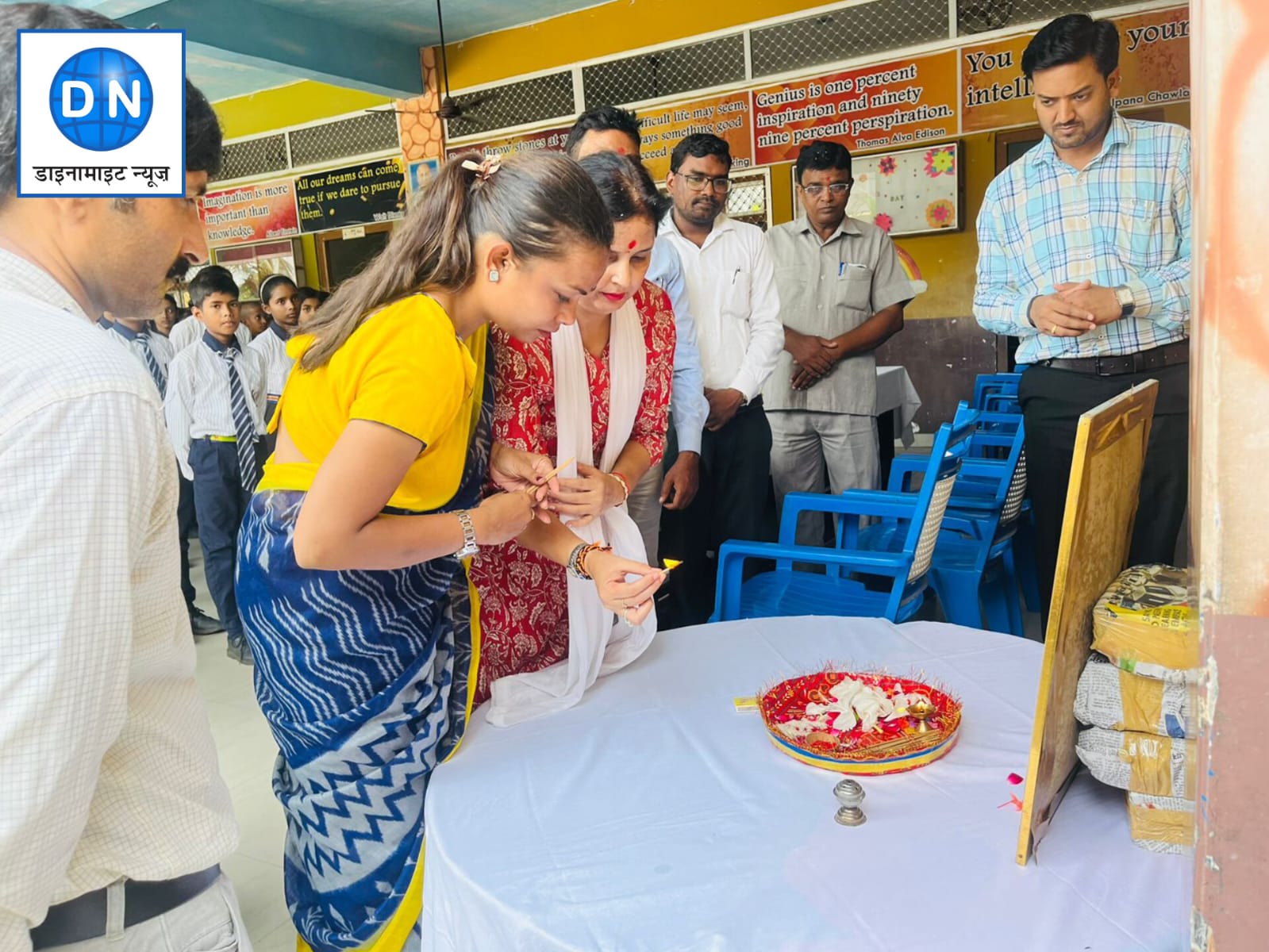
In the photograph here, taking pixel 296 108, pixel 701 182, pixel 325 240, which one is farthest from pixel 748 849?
pixel 296 108

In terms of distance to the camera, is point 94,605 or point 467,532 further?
point 467,532

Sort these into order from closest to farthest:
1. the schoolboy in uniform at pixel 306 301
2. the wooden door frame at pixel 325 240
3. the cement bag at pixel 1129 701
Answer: the cement bag at pixel 1129 701, the schoolboy in uniform at pixel 306 301, the wooden door frame at pixel 325 240

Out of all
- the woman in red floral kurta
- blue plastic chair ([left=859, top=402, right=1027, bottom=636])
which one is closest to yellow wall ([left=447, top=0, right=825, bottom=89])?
blue plastic chair ([left=859, top=402, right=1027, bottom=636])

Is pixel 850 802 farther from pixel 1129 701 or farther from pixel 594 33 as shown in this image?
pixel 594 33

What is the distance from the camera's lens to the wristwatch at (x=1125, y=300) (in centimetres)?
200

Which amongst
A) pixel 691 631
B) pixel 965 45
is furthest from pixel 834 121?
pixel 691 631

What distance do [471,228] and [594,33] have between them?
5.99 metres

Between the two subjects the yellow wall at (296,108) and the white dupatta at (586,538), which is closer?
the white dupatta at (586,538)

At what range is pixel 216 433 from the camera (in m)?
4.43

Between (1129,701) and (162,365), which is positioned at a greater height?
(162,365)

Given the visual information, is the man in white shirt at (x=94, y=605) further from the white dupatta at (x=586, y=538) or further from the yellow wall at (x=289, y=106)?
the yellow wall at (x=289, y=106)

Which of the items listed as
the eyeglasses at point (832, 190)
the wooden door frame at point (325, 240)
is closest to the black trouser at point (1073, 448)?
the eyeglasses at point (832, 190)

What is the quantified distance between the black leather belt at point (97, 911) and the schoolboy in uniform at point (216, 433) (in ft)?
11.8

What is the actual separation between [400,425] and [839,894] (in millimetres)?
706
